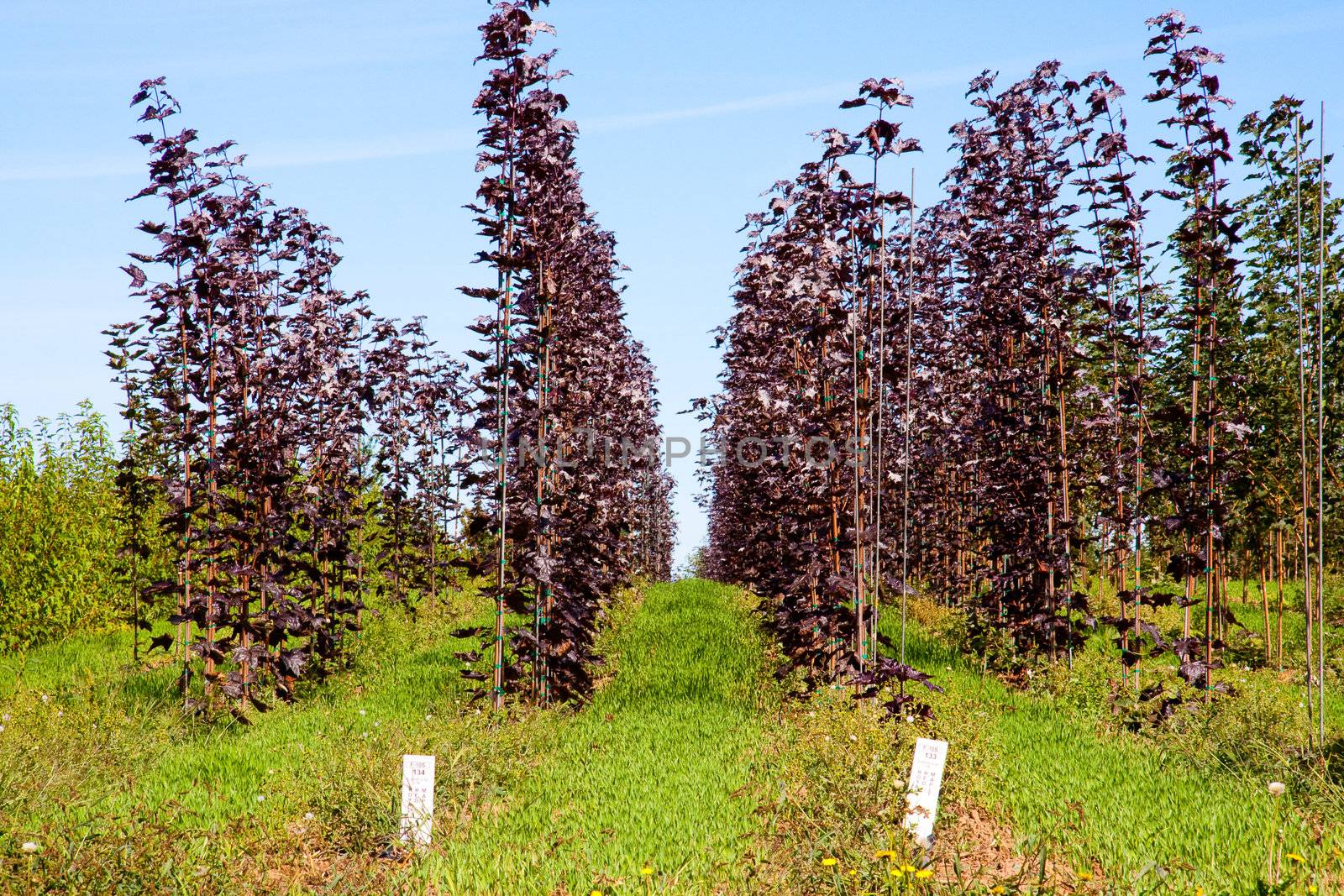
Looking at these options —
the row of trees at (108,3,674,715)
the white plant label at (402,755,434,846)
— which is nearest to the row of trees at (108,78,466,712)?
the row of trees at (108,3,674,715)

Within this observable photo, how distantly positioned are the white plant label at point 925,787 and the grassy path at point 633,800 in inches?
37.4

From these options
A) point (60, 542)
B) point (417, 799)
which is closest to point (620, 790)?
point (417, 799)

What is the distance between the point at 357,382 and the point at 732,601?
11.5m

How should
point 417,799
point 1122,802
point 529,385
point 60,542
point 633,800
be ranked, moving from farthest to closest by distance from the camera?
point 60,542, point 529,385, point 633,800, point 1122,802, point 417,799

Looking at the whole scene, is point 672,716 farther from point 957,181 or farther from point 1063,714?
point 957,181

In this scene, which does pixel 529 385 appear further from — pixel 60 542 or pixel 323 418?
pixel 60 542

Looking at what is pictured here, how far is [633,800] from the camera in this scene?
6445 millimetres

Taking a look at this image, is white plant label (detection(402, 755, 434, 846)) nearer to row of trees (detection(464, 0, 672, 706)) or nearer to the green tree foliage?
row of trees (detection(464, 0, 672, 706))

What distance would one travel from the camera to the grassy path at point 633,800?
198 inches

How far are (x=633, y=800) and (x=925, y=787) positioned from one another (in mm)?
2032

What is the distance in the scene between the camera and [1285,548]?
75.5 ft

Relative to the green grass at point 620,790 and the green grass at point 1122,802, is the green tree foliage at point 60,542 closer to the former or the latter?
the green grass at point 620,790

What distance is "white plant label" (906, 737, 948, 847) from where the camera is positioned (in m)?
5.18

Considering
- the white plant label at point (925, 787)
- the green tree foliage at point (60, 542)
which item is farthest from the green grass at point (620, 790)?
the green tree foliage at point (60, 542)
